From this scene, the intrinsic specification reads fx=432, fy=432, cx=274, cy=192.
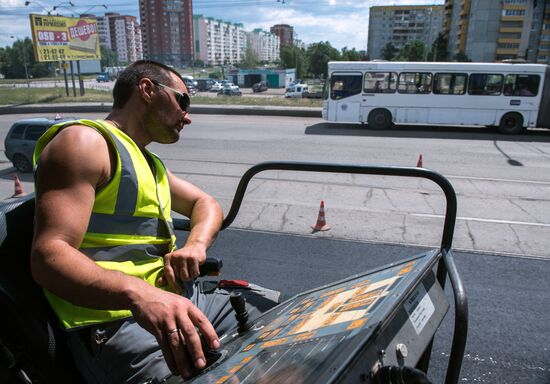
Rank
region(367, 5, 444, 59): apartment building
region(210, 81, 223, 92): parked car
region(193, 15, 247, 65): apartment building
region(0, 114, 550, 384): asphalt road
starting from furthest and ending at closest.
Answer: region(193, 15, 247, 65): apartment building, region(367, 5, 444, 59): apartment building, region(210, 81, 223, 92): parked car, region(0, 114, 550, 384): asphalt road

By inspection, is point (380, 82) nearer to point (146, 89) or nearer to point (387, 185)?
point (387, 185)

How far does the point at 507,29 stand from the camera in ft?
296

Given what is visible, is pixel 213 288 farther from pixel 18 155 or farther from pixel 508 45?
pixel 508 45

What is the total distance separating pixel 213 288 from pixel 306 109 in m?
21.2

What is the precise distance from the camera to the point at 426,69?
17125 millimetres

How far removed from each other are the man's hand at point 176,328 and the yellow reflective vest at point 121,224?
0.43 meters

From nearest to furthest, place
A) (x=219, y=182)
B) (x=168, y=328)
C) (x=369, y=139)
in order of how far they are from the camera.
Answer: (x=168, y=328) → (x=219, y=182) → (x=369, y=139)

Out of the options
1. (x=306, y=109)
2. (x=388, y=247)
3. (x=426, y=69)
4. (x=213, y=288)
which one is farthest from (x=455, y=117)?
(x=213, y=288)

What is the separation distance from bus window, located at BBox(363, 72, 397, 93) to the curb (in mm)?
4591

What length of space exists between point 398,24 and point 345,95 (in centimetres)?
14425

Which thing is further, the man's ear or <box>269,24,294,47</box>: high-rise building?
<box>269,24,294,47</box>: high-rise building

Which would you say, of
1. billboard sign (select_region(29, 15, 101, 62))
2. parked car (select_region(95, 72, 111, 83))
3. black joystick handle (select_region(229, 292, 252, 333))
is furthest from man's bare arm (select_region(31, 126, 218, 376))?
parked car (select_region(95, 72, 111, 83))

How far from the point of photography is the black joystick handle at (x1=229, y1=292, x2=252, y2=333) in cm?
149

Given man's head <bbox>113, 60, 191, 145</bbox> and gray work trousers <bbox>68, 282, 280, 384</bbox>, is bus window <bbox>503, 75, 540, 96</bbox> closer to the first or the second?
man's head <bbox>113, 60, 191, 145</bbox>
